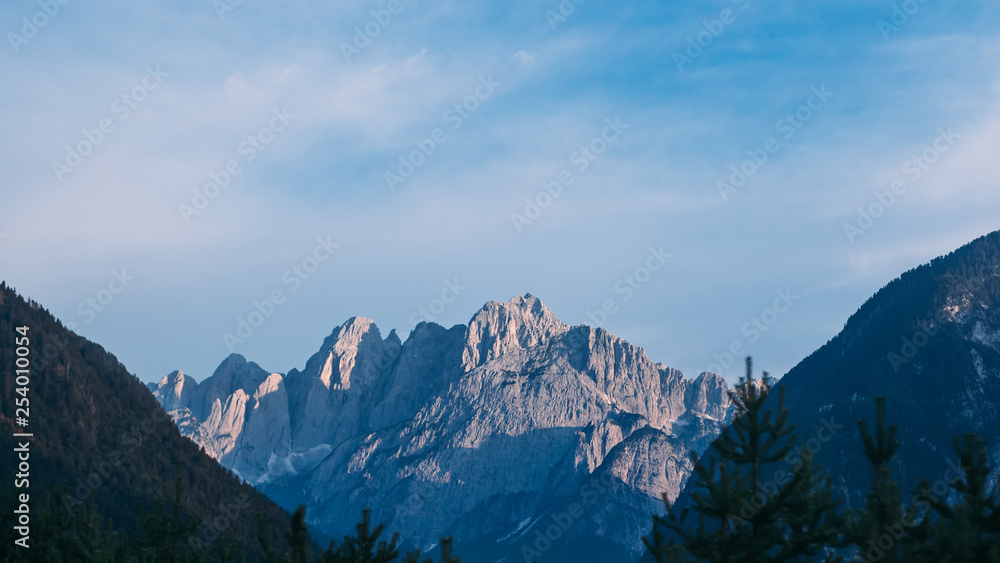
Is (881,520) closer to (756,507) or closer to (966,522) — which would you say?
(966,522)

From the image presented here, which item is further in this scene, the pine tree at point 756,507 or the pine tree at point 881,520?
the pine tree at point 756,507

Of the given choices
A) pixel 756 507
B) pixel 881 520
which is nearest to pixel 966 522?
pixel 881 520

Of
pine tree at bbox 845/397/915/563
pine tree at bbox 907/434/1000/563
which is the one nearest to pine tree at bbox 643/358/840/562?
pine tree at bbox 845/397/915/563

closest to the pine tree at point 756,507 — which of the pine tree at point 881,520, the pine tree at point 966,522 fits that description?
the pine tree at point 881,520

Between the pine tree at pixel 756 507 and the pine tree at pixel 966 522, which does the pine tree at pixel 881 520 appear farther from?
the pine tree at pixel 756 507

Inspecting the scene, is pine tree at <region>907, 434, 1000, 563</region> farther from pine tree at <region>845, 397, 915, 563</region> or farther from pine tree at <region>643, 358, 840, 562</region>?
pine tree at <region>643, 358, 840, 562</region>

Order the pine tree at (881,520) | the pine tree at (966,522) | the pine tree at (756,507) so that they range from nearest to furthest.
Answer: the pine tree at (966,522) → the pine tree at (881,520) → the pine tree at (756,507)

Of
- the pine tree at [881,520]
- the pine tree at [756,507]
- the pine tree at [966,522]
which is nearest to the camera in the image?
the pine tree at [966,522]

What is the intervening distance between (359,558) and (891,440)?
22746 mm

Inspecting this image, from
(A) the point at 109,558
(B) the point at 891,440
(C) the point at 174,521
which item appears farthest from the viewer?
(C) the point at 174,521

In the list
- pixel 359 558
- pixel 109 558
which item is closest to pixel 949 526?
pixel 359 558

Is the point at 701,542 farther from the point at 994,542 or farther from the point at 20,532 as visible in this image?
the point at 20,532

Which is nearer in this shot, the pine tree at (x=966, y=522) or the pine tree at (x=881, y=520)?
the pine tree at (x=966, y=522)

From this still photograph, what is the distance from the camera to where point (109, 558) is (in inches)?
2051
